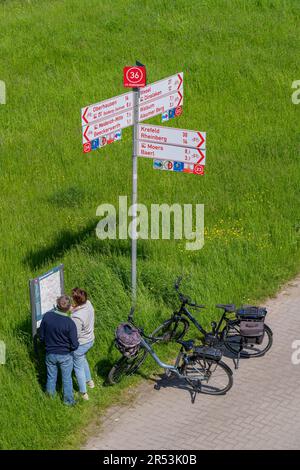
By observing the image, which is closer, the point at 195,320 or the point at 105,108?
the point at 105,108

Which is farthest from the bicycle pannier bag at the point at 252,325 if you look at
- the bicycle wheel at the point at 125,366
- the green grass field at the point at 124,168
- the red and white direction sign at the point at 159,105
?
the red and white direction sign at the point at 159,105

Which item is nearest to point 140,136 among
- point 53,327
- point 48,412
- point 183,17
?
point 53,327

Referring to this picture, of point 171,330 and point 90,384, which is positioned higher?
point 171,330

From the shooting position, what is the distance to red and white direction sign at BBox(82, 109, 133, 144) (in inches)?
392

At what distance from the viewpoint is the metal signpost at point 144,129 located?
10039mm

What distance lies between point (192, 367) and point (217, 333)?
2.39 ft

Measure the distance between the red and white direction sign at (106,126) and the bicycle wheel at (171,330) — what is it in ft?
8.45

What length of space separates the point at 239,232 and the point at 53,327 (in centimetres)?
546

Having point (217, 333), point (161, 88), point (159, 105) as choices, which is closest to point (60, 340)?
point (217, 333)

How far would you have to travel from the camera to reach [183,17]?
80.9ft

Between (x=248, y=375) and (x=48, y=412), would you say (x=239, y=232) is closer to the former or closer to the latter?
(x=248, y=375)

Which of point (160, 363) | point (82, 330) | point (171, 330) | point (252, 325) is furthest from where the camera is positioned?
point (171, 330)

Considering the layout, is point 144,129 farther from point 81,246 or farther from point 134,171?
point 81,246

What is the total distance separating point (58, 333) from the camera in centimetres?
866
